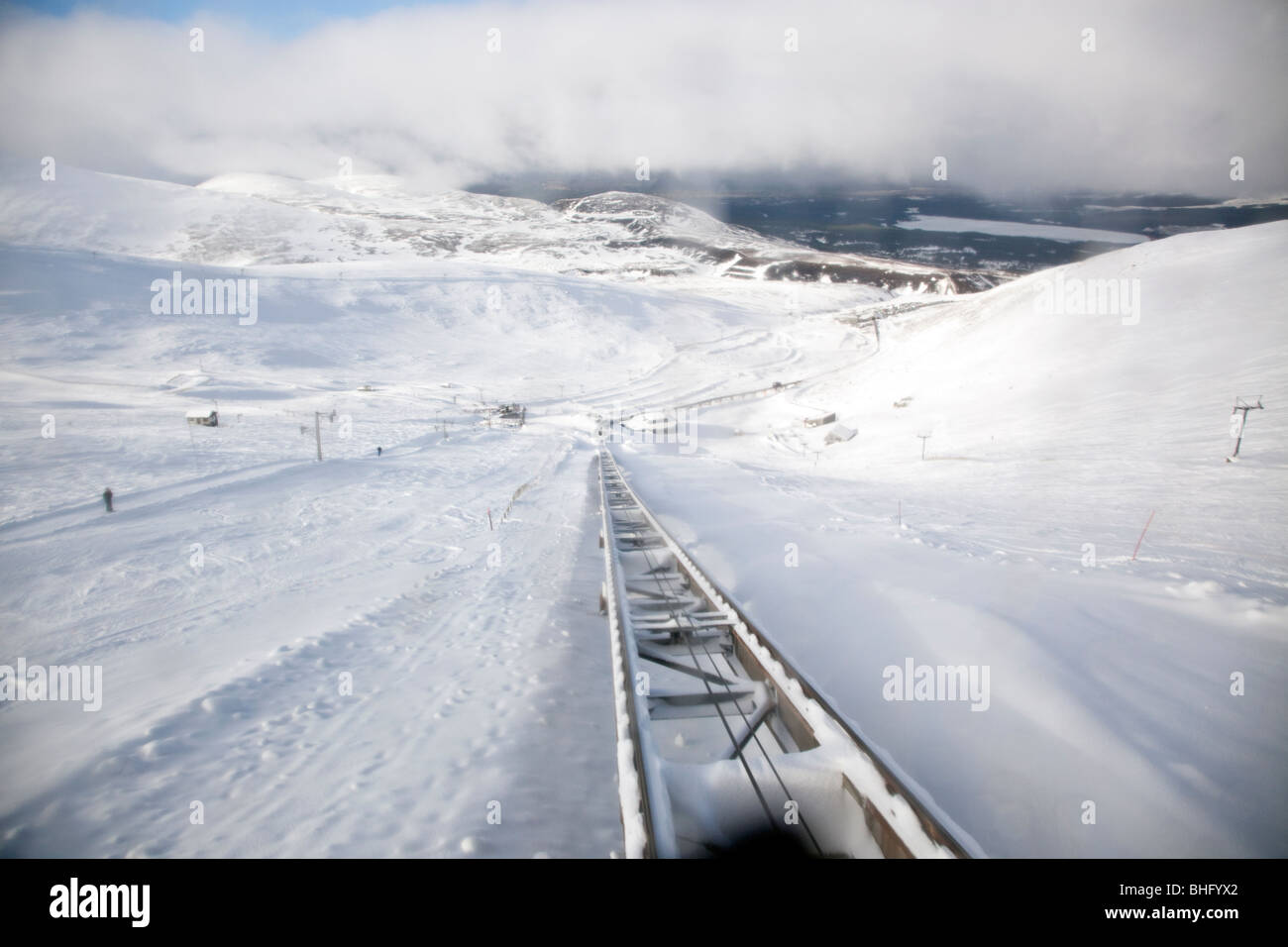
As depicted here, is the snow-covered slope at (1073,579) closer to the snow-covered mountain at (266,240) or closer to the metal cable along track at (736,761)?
the metal cable along track at (736,761)

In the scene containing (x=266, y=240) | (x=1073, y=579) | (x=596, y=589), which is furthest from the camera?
(x=266, y=240)

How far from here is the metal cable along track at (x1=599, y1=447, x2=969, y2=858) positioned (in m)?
3.05

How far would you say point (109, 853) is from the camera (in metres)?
3.65

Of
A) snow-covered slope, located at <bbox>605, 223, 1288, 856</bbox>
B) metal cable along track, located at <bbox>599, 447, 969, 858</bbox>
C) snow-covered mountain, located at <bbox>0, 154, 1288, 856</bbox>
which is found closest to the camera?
metal cable along track, located at <bbox>599, 447, 969, 858</bbox>

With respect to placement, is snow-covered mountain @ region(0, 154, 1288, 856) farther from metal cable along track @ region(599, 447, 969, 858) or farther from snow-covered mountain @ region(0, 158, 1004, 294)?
snow-covered mountain @ region(0, 158, 1004, 294)

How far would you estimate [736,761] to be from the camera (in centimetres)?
370

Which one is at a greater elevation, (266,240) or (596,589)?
(266,240)

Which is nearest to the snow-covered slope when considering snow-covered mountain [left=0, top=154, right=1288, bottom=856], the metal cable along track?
snow-covered mountain [left=0, top=154, right=1288, bottom=856]

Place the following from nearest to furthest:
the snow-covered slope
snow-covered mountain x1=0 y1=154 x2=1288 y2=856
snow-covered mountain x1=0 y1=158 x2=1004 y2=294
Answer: the snow-covered slope → snow-covered mountain x1=0 y1=154 x2=1288 y2=856 → snow-covered mountain x1=0 y1=158 x2=1004 y2=294

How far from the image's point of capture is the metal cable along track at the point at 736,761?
10.0ft

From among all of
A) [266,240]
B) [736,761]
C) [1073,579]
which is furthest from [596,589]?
[266,240]

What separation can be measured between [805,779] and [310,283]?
4221 inches

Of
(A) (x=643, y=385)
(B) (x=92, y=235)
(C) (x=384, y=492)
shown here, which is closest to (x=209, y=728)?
(C) (x=384, y=492)

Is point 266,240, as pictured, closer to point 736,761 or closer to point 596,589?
point 596,589
